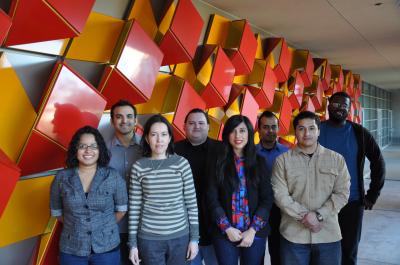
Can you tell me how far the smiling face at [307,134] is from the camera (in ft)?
5.63

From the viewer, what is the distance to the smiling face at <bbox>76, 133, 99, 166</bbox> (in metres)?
1.53

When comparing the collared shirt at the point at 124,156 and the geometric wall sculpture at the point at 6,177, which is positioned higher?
the collared shirt at the point at 124,156

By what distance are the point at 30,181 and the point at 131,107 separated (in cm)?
58

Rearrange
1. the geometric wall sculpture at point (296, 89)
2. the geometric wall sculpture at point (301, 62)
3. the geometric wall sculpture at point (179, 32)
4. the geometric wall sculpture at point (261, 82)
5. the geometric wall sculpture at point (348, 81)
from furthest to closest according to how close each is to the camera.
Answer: the geometric wall sculpture at point (348, 81), the geometric wall sculpture at point (301, 62), the geometric wall sculpture at point (296, 89), the geometric wall sculpture at point (261, 82), the geometric wall sculpture at point (179, 32)

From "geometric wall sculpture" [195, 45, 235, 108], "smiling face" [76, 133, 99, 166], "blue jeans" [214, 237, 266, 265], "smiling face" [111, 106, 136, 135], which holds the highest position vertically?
"geometric wall sculpture" [195, 45, 235, 108]

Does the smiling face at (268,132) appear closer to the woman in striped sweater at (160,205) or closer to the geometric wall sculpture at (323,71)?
the woman in striped sweater at (160,205)

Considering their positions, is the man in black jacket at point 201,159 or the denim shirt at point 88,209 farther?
the man in black jacket at point 201,159

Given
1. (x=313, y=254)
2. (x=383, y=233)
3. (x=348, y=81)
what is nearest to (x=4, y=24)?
(x=313, y=254)

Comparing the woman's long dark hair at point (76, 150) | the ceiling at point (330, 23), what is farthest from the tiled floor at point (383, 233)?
the ceiling at point (330, 23)

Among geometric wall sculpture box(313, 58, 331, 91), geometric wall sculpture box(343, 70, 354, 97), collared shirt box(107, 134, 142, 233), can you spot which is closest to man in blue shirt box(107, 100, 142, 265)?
collared shirt box(107, 134, 142, 233)

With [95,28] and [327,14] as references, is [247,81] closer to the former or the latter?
[327,14]

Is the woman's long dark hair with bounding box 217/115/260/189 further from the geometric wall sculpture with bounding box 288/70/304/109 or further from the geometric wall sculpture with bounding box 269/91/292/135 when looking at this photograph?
the geometric wall sculpture with bounding box 288/70/304/109

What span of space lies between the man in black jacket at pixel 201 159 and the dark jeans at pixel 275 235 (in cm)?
35

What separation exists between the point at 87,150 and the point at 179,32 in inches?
49.1
